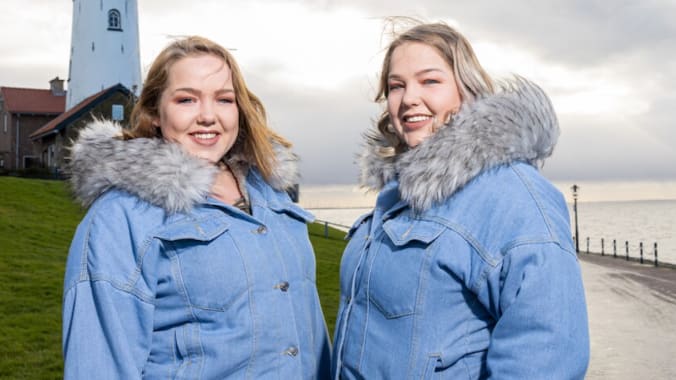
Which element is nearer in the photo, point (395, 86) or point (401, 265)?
point (401, 265)

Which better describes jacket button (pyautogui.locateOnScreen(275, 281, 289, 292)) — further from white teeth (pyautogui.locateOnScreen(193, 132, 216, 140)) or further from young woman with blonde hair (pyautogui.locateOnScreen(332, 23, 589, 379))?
white teeth (pyautogui.locateOnScreen(193, 132, 216, 140))

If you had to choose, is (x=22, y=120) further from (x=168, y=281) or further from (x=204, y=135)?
(x=168, y=281)

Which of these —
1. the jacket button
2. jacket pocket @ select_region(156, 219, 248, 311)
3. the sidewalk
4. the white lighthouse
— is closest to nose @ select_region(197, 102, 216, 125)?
jacket pocket @ select_region(156, 219, 248, 311)

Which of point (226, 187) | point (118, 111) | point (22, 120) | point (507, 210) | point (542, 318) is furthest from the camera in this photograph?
point (22, 120)

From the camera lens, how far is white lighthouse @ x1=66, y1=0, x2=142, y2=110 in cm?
4356

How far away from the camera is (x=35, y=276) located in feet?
46.1

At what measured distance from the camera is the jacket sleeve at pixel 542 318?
2.33 meters

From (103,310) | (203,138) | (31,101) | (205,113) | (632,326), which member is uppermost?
(31,101)

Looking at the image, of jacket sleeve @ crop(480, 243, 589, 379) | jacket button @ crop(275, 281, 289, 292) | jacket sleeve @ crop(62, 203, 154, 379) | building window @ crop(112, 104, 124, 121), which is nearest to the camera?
jacket sleeve @ crop(480, 243, 589, 379)

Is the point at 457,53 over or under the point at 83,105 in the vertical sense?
under

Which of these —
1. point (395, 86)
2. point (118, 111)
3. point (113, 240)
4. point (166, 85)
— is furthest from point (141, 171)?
point (118, 111)

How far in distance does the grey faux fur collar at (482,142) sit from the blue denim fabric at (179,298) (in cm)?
86

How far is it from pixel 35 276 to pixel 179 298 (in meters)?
12.3

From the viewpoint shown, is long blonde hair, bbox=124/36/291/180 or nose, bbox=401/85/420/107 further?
long blonde hair, bbox=124/36/291/180
